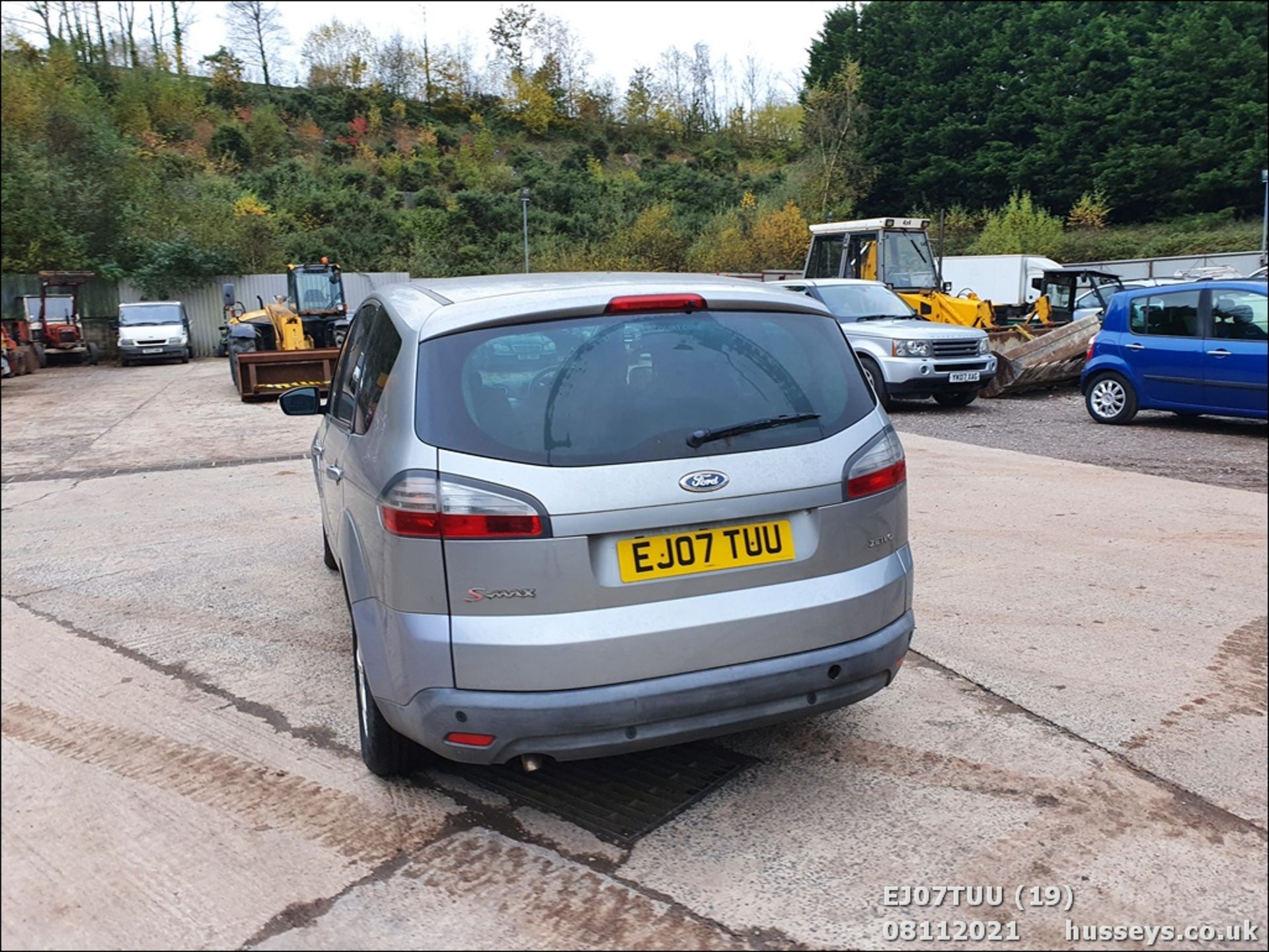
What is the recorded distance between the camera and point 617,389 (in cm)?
293

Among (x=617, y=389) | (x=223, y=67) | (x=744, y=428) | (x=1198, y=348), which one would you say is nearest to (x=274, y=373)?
(x=223, y=67)

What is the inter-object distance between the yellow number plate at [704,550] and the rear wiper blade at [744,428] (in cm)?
27

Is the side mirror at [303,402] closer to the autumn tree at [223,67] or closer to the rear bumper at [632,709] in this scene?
the autumn tree at [223,67]

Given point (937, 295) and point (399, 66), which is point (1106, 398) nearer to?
point (937, 295)

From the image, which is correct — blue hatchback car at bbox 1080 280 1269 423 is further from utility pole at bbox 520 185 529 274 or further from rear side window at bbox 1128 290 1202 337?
utility pole at bbox 520 185 529 274

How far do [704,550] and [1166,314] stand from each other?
386 centimetres

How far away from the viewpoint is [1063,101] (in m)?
3.28

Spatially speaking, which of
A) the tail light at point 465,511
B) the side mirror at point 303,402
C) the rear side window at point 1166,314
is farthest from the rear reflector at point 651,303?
the side mirror at point 303,402

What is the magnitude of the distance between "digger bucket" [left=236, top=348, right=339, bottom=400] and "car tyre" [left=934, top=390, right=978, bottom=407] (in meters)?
10.0

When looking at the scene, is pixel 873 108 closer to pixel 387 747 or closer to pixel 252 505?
pixel 387 747

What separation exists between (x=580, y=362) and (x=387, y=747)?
1.52m

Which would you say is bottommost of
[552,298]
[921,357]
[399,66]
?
[921,357]

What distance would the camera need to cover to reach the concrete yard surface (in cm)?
253

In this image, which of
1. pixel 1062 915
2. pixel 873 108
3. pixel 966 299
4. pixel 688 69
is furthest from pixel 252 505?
pixel 966 299
